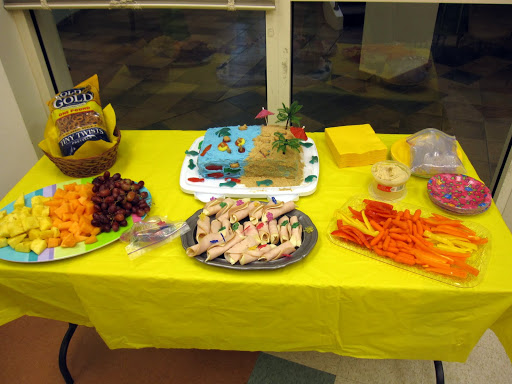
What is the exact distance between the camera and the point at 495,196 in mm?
2385

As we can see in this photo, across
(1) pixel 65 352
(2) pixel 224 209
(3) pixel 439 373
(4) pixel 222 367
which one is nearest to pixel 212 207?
(2) pixel 224 209

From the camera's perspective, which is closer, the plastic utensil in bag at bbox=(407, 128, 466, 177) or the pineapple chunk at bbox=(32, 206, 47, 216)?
the pineapple chunk at bbox=(32, 206, 47, 216)

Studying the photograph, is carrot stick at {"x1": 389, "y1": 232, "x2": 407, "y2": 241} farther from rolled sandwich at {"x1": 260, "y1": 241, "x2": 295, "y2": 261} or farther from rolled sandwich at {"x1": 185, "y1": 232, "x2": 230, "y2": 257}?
rolled sandwich at {"x1": 185, "y1": 232, "x2": 230, "y2": 257}

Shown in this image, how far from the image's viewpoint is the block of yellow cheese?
1799 millimetres

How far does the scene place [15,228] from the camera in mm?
1477

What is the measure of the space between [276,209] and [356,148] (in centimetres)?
52

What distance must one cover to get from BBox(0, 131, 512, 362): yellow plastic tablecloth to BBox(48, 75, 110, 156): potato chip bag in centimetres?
50

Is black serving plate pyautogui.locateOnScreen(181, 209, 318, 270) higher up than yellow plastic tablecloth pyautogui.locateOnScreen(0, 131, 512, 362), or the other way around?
black serving plate pyautogui.locateOnScreen(181, 209, 318, 270)

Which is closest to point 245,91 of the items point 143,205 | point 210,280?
point 143,205

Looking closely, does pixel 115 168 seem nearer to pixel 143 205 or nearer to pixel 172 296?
pixel 143 205

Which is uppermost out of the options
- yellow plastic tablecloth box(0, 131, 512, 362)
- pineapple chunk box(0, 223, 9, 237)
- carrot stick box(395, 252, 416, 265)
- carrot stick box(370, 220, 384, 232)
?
pineapple chunk box(0, 223, 9, 237)

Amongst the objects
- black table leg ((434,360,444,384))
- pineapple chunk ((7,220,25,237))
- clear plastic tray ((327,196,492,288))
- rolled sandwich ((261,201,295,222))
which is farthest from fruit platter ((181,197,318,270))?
black table leg ((434,360,444,384))

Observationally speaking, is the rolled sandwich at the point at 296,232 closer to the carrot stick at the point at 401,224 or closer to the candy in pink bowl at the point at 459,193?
the carrot stick at the point at 401,224

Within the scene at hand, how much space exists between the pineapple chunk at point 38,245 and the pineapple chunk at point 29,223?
0.06 meters
